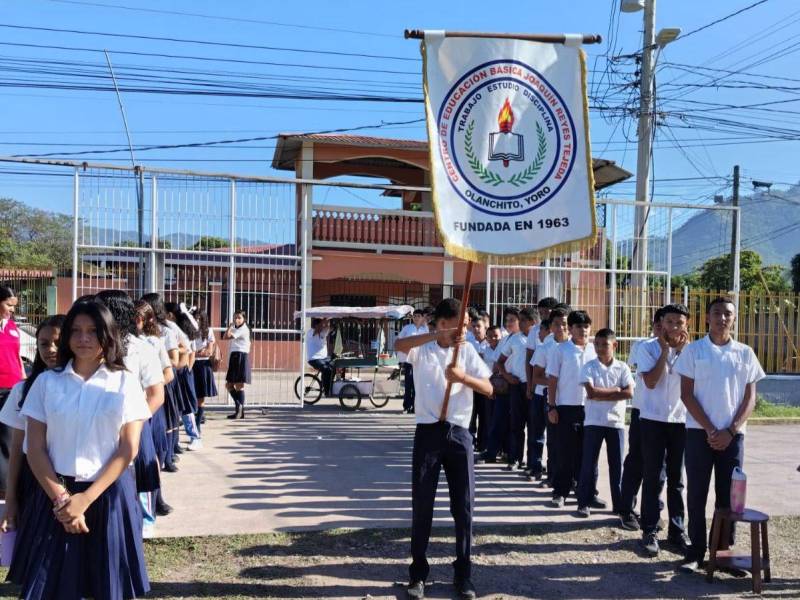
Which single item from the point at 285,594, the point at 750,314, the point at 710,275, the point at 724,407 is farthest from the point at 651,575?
the point at 710,275

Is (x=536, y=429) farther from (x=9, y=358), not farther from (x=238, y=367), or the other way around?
(x=238, y=367)

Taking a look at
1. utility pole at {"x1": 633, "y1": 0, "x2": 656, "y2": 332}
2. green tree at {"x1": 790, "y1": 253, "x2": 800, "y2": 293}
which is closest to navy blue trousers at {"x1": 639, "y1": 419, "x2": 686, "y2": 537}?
utility pole at {"x1": 633, "y1": 0, "x2": 656, "y2": 332}

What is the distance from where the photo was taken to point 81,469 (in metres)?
3.37

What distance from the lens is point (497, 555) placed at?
18.5ft

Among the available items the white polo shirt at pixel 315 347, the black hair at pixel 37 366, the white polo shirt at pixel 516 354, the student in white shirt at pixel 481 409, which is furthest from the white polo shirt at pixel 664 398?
the white polo shirt at pixel 315 347

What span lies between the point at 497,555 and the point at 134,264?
9.23 metres

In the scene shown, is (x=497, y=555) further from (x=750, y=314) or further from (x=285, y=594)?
(x=750, y=314)

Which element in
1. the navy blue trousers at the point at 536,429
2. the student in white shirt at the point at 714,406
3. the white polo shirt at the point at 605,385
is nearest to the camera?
the student in white shirt at the point at 714,406

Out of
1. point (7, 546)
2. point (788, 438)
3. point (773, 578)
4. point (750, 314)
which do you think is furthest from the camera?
point (750, 314)

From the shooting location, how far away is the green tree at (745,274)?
3646cm

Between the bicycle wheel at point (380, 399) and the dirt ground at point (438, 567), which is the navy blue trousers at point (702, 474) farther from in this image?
the bicycle wheel at point (380, 399)

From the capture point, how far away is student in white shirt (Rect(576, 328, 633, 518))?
652 cm

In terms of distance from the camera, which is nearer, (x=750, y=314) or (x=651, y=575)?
(x=651, y=575)

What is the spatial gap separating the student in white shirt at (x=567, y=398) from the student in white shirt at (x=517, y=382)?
1294mm
